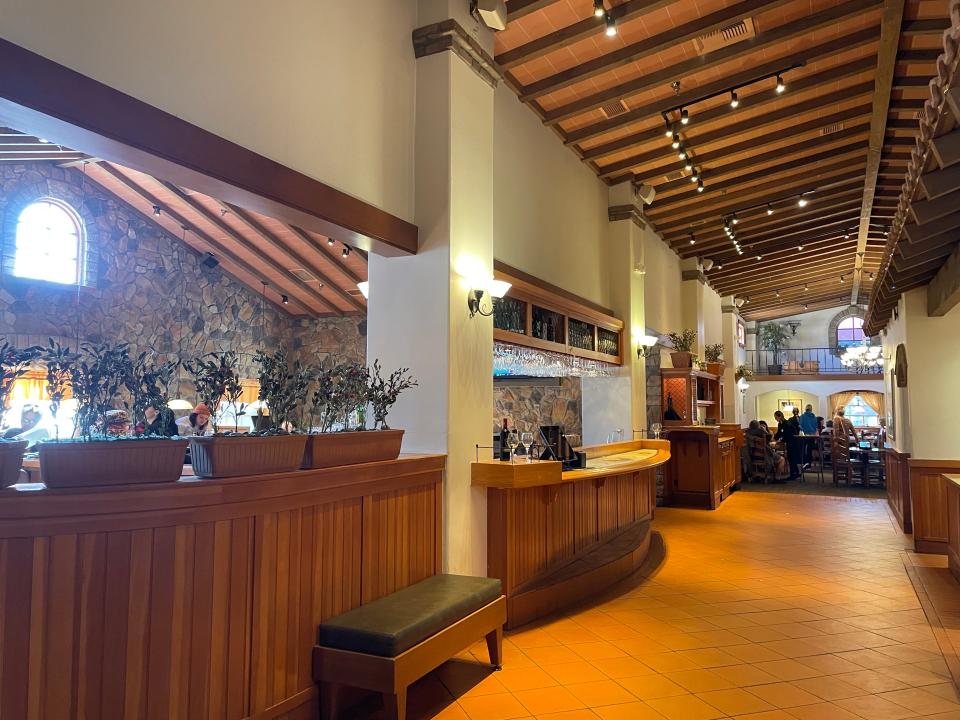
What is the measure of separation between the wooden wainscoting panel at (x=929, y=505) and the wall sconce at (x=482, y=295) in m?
5.36

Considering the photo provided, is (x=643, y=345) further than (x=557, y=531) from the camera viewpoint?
Yes

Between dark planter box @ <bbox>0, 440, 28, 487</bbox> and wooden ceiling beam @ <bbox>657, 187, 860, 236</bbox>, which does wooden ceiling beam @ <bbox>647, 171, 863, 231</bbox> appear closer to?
wooden ceiling beam @ <bbox>657, 187, 860, 236</bbox>

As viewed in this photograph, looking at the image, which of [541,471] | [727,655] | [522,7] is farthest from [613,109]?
[727,655]

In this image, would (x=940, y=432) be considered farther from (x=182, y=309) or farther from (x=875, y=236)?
(x=182, y=309)

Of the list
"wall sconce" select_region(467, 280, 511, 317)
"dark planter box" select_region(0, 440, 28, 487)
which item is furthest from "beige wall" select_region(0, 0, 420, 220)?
"dark planter box" select_region(0, 440, 28, 487)

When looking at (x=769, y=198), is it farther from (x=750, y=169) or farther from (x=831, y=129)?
(x=831, y=129)

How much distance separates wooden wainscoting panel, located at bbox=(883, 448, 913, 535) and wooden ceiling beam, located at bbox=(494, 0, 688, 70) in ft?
19.5

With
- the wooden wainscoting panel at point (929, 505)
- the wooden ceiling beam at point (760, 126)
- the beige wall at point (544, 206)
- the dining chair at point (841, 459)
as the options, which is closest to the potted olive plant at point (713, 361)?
the dining chair at point (841, 459)

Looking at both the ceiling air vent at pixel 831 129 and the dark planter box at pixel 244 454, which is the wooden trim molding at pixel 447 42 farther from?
the ceiling air vent at pixel 831 129

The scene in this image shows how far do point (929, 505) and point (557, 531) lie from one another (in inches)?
183

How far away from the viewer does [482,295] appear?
498cm

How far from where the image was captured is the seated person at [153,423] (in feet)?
9.13

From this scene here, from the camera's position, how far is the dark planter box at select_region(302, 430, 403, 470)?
3.33m

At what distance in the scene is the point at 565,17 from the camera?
5.71m
